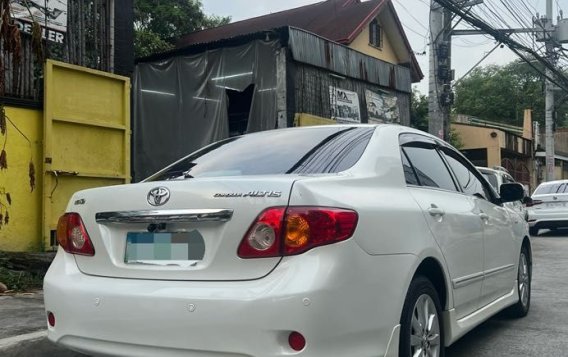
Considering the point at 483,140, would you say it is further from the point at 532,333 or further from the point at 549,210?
the point at 532,333

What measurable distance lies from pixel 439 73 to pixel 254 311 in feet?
39.4

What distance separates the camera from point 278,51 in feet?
35.1

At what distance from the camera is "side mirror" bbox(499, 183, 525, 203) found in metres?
4.96

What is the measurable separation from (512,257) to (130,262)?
3348mm

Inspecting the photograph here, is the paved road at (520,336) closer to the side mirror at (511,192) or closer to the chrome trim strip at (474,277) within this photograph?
the chrome trim strip at (474,277)

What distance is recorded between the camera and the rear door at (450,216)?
3.53 meters

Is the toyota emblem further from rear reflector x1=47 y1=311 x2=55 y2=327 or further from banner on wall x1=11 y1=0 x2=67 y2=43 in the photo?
banner on wall x1=11 y1=0 x2=67 y2=43

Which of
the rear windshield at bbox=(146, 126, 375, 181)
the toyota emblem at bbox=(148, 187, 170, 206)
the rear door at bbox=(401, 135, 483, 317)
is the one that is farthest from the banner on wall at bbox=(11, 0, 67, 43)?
the rear door at bbox=(401, 135, 483, 317)

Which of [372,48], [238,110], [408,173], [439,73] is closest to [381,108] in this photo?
[439,73]

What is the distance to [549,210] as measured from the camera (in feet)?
47.8

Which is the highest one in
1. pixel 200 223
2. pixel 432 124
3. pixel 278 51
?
pixel 278 51

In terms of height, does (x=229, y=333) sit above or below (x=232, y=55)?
below

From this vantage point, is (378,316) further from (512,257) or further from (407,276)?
(512,257)

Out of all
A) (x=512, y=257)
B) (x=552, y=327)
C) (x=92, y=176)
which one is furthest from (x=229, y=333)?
(x=92, y=176)
